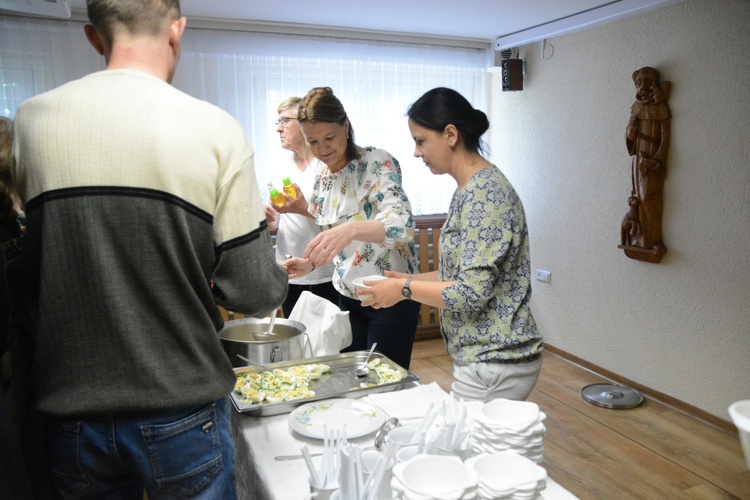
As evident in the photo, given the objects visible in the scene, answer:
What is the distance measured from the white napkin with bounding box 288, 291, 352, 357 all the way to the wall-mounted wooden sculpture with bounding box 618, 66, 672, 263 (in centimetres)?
218

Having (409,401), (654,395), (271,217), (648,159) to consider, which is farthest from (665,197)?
(409,401)

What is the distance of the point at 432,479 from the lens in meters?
A: 0.92

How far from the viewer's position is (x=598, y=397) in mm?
3494

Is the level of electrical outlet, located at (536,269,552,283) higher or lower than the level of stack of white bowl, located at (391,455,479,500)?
lower

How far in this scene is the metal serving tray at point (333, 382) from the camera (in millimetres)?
1466

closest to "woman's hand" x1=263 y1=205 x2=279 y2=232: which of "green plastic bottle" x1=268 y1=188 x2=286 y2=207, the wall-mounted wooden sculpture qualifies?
"green plastic bottle" x1=268 y1=188 x2=286 y2=207

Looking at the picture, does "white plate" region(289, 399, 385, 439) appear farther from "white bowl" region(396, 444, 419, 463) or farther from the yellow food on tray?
"white bowl" region(396, 444, 419, 463)

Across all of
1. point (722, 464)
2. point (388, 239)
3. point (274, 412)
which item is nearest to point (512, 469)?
point (274, 412)

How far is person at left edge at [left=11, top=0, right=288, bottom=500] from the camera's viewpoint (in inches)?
36.2

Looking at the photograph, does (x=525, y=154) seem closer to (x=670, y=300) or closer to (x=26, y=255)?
(x=670, y=300)

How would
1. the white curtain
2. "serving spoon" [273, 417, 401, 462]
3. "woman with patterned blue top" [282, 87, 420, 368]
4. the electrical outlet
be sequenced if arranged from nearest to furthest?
"serving spoon" [273, 417, 401, 462], "woman with patterned blue top" [282, 87, 420, 368], the white curtain, the electrical outlet

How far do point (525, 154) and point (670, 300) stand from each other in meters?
1.59

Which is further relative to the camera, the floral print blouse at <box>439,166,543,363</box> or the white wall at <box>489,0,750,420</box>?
the white wall at <box>489,0,750,420</box>

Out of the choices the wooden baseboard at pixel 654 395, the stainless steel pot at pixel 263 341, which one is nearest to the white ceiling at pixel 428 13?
the wooden baseboard at pixel 654 395
